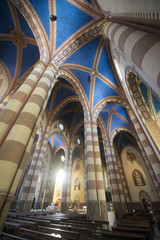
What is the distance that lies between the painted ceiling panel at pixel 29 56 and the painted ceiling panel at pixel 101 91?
18.3 feet

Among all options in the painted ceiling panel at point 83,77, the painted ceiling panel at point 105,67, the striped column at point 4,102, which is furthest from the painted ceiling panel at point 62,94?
the striped column at point 4,102

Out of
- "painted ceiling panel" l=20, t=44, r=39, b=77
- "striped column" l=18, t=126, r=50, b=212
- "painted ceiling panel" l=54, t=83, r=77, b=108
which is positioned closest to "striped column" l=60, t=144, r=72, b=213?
"striped column" l=18, t=126, r=50, b=212

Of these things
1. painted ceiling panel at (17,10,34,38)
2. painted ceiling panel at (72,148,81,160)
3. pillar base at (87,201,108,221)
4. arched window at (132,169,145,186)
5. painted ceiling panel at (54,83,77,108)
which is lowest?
pillar base at (87,201,108,221)

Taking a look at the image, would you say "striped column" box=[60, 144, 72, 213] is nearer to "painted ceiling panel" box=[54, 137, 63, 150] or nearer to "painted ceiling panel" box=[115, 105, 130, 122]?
"painted ceiling panel" box=[54, 137, 63, 150]

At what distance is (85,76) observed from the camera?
8836mm

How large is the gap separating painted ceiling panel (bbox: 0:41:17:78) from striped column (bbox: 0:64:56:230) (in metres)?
5.77

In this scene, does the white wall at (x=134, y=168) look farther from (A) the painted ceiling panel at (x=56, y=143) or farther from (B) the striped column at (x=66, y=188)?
(A) the painted ceiling panel at (x=56, y=143)

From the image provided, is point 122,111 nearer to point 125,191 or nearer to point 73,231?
point 125,191

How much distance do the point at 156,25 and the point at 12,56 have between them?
31.9ft

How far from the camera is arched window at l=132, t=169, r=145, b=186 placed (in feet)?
43.4

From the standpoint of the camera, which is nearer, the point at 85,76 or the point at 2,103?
the point at 2,103

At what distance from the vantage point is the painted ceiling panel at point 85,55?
24.3 ft

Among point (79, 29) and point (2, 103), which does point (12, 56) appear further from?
point (79, 29)

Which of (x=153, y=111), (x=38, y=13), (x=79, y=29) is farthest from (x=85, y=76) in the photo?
(x=153, y=111)
